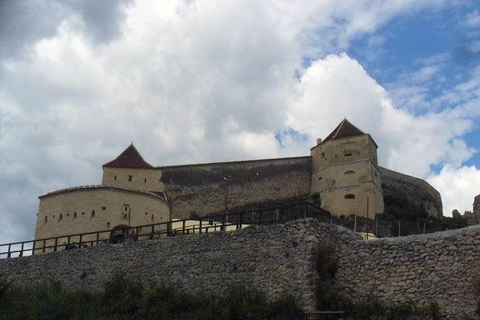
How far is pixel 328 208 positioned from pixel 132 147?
18.9 metres

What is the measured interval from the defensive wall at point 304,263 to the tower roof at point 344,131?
125 feet

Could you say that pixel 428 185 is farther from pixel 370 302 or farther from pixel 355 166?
pixel 370 302

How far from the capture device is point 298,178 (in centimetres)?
6184

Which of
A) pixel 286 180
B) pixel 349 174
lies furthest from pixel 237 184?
pixel 349 174

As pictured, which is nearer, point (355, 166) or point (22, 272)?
point (22, 272)

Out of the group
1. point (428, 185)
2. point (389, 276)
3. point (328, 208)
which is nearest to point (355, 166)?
point (328, 208)

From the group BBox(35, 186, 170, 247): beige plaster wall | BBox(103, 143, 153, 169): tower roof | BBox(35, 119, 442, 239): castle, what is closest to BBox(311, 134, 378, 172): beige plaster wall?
BBox(35, 119, 442, 239): castle

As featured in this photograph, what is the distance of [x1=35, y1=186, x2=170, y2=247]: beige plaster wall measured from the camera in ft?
105

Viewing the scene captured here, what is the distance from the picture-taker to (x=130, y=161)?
170 feet

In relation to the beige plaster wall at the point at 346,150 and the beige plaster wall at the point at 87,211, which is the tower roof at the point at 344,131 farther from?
the beige plaster wall at the point at 87,211

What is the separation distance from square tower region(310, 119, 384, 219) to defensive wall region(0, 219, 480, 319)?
35.2 metres

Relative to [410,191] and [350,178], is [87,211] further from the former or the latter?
[410,191]

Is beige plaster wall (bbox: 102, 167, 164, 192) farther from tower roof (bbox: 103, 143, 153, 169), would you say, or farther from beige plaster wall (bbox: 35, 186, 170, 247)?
beige plaster wall (bbox: 35, 186, 170, 247)

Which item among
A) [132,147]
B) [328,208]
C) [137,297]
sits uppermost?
[132,147]
